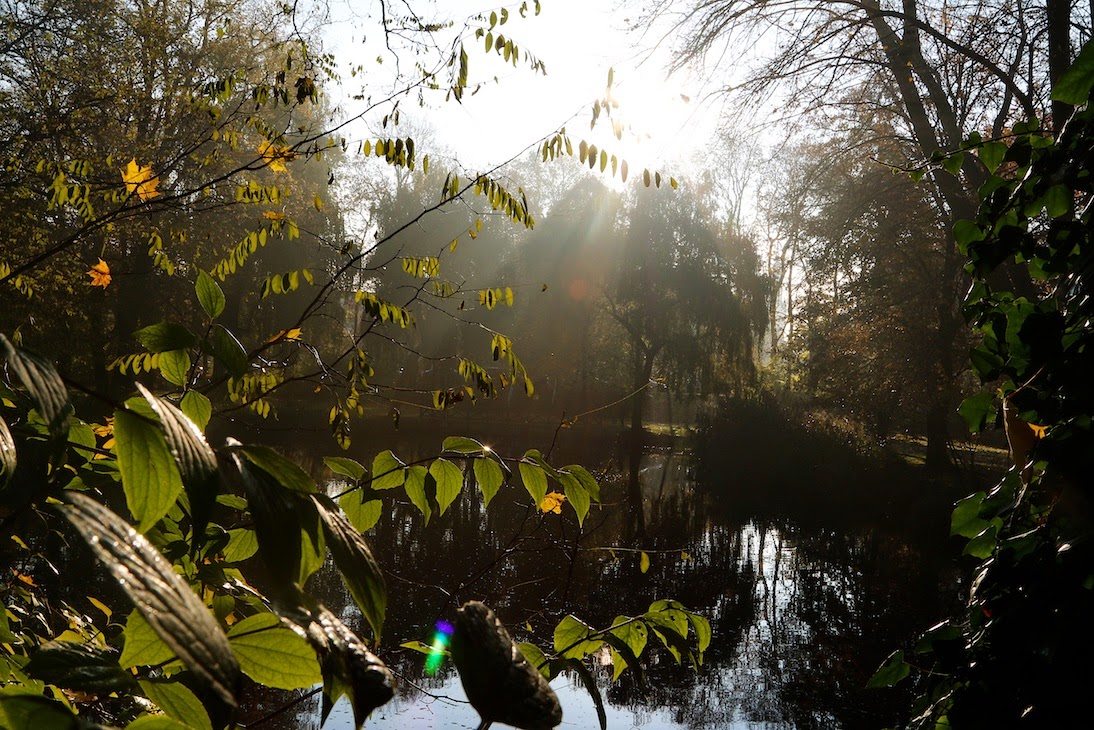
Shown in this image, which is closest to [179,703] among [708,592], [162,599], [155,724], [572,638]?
[155,724]

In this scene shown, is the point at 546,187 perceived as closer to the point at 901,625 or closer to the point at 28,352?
the point at 901,625

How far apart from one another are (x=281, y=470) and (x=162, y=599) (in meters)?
0.15

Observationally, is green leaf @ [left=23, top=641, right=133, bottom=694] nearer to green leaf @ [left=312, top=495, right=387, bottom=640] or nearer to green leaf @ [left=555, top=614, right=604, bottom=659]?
green leaf @ [left=312, top=495, right=387, bottom=640]

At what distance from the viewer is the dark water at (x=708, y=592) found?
5.41 meters

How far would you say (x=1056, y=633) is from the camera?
31.3 inches

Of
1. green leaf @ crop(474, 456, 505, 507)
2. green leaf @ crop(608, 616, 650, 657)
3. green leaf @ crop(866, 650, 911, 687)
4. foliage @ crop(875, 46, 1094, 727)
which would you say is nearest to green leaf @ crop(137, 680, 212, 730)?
green leaf @ crop(474, 456, 505, 507)

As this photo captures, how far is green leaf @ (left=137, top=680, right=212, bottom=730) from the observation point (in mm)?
593

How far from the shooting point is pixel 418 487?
103 cm

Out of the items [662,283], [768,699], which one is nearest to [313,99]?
[768,699]

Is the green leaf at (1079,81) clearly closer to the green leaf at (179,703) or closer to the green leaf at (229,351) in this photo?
the green leaf at (229,351)

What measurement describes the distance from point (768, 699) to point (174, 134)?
13.0 metres

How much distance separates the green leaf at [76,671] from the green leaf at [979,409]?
42.7 inches

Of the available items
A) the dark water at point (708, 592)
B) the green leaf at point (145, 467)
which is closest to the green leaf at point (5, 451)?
the green leaf at point (145, 467)

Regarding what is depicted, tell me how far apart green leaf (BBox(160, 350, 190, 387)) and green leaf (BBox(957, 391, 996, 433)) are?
1054mm
